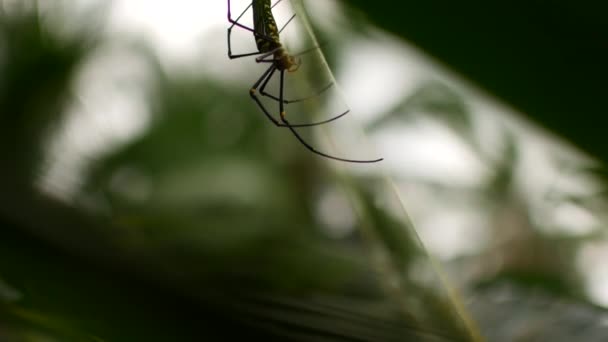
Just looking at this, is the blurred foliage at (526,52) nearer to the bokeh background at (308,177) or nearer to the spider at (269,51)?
the bokeh background at (308,177)

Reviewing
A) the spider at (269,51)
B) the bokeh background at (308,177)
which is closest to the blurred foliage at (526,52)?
the bokeh background at (308,177)

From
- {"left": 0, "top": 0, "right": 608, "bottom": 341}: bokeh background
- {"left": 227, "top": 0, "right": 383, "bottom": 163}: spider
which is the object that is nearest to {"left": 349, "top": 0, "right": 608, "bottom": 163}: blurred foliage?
{"left": 0, "top": 0, "right": 608, "bottom": 341}: bokeh background

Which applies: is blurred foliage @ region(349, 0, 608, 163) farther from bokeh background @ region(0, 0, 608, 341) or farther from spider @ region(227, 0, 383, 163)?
spider @ region(227, 0, 383, 163)

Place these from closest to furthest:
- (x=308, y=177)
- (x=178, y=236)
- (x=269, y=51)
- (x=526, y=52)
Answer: (x=526, y=52)
(x=178, y=236)
(x=269, y=51)
(x=308, y=177)

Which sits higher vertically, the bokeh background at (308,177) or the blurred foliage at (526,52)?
the blurred foliage at (526,52)

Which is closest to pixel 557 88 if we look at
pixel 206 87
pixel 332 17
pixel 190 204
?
pixel 332 17

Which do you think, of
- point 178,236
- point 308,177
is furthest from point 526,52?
point 308,177

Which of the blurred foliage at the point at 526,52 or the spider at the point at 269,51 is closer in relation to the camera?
the blurred foliage at the point at 526,52

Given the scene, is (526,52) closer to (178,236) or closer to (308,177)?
(178,236)

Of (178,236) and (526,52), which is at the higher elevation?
(526,52)
